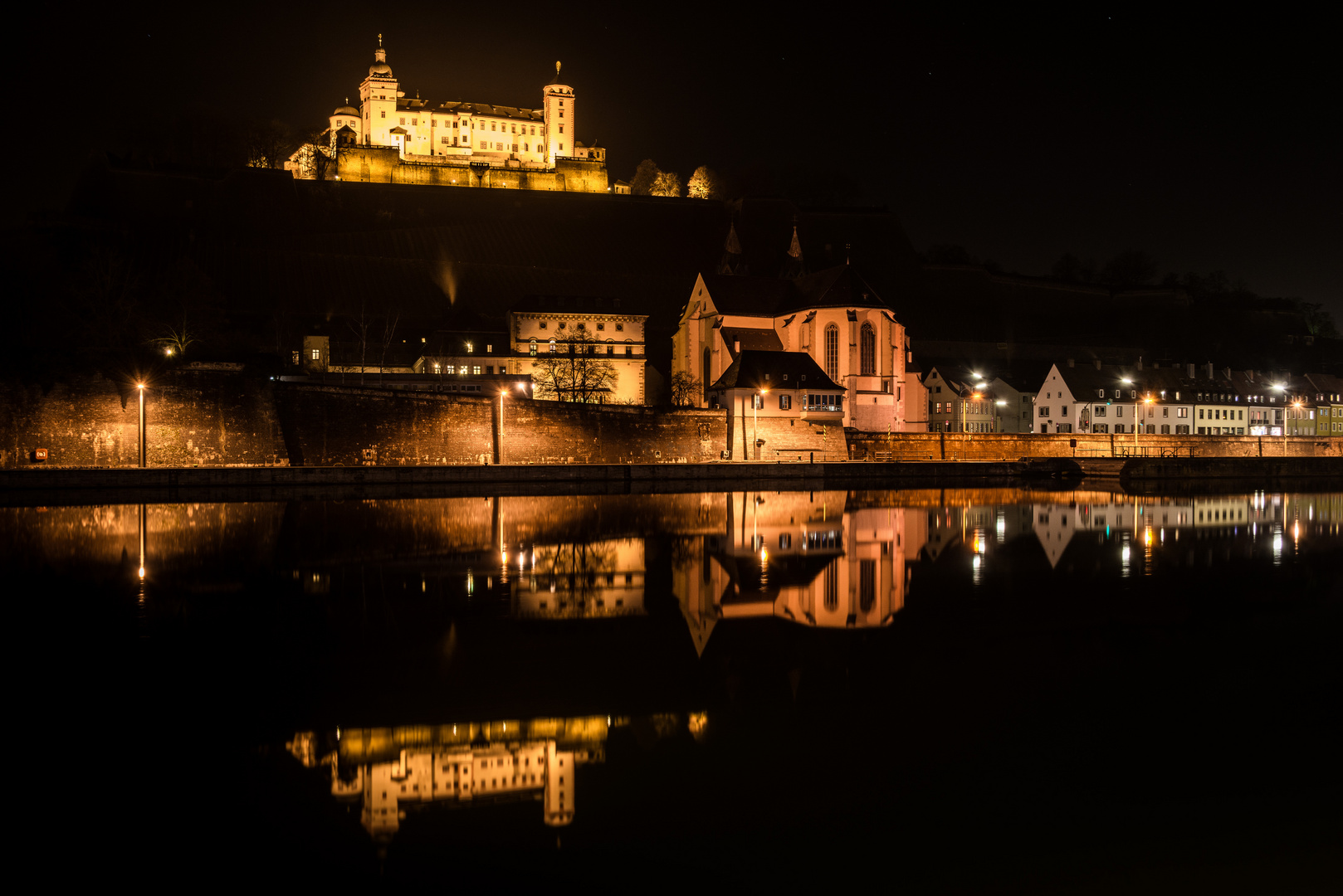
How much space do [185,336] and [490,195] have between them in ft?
118

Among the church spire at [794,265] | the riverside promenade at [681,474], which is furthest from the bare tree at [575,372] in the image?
the church spire at [794,265]

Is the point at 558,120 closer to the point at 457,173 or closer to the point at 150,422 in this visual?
the point at 457,173

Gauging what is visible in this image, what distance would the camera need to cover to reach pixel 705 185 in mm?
83625

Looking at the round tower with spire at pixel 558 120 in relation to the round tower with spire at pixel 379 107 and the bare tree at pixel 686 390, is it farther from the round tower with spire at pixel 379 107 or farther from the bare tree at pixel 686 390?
the bare tree at pixel 686 390

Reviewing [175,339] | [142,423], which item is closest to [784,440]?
[142,423]

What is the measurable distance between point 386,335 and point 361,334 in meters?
1.69

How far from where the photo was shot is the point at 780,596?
507 inches

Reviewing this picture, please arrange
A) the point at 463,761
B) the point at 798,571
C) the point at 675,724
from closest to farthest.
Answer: the point at 463,761
the point at 675,724
the point at 798,571

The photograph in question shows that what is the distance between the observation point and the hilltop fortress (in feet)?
244

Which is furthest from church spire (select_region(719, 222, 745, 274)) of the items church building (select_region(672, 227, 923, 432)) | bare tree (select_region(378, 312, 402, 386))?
bare tree (select_region(378, 312, 402, 386))

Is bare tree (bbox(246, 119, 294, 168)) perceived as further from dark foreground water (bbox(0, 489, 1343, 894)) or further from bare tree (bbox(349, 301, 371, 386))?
dark foreground water (bbox(0, 489, 1343, 894))

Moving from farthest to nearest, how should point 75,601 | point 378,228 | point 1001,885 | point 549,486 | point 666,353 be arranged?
point 378,228
point 666,353
point 549,486
point 75,601
point 1001,885

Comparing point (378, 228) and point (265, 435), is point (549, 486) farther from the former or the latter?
point (378, 228)

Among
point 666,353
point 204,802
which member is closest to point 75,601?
point 204,802
